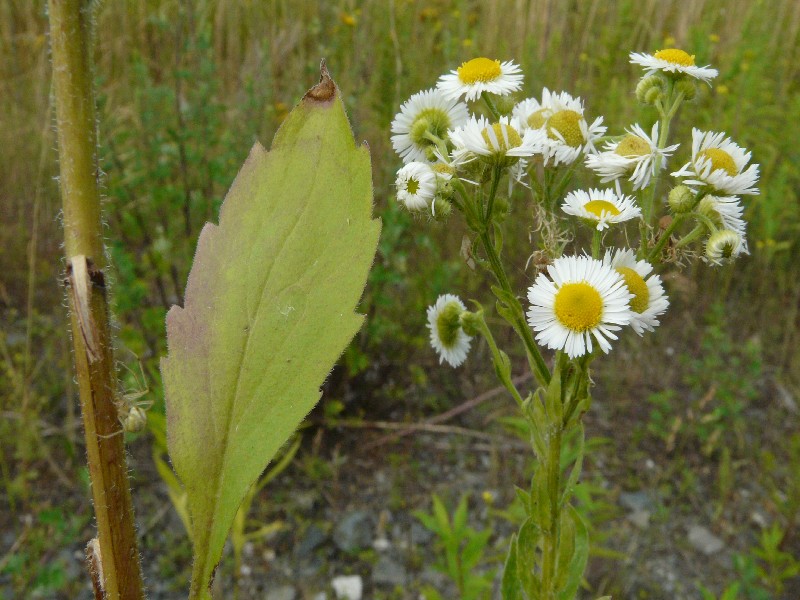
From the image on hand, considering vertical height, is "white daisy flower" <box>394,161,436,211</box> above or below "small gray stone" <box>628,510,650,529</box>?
above

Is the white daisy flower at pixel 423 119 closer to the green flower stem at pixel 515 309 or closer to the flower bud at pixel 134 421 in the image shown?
the green flower stem at pixel 515 309

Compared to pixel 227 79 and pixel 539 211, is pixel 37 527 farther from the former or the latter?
pixel 227 79

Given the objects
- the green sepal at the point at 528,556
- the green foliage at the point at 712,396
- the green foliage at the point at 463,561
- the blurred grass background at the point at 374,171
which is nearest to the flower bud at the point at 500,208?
the green sepal at the point at 528,556

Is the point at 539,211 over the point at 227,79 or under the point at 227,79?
over

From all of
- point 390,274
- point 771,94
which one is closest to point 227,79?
point 390,274

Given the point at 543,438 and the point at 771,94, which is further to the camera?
the point at 771,94

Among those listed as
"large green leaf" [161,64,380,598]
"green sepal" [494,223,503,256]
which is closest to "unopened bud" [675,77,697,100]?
"green sepal" [494,223,503,256]

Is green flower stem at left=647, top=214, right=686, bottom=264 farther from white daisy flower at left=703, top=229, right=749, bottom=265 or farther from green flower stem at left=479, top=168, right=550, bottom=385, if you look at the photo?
green flower stem at left=479, top=168, right=550, bottom=385
